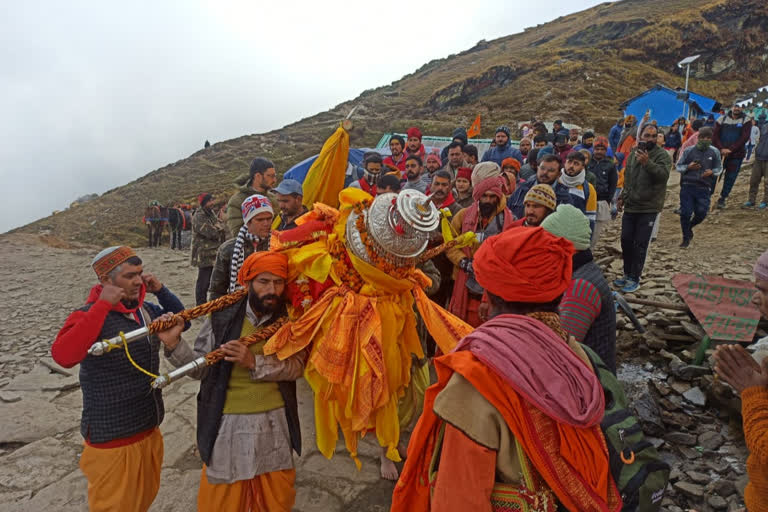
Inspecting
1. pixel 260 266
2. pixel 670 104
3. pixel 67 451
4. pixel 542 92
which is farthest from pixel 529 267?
pixel 542 92

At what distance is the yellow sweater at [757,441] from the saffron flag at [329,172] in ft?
9.32

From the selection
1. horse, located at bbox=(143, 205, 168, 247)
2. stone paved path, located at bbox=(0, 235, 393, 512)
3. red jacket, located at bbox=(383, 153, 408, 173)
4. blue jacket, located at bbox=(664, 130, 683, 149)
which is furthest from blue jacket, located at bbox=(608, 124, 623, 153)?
horse, located at bbox=(143, 205, 168, 247)

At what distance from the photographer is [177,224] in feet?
52.7

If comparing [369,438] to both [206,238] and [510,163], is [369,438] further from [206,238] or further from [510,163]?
[510,163]

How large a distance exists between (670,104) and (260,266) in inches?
975

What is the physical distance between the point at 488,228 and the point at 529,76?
Answer: 41083 millimetres

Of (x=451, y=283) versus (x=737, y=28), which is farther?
(x=737, y=28)

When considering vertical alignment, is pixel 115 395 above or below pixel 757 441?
above

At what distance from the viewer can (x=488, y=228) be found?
414cm

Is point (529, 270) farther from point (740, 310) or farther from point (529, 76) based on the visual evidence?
point (529, 76)

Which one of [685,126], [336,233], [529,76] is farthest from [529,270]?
[529,76]

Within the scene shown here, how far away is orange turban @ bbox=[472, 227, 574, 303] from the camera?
148cm

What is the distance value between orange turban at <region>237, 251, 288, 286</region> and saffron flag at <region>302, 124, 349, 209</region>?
3.68 ft

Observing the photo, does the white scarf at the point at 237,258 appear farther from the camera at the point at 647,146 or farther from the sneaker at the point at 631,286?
the camera at the point at 647,146
